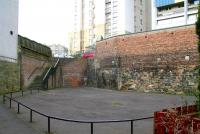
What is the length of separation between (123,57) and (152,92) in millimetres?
5432

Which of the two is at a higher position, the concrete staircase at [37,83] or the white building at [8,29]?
the white building at [8,29]

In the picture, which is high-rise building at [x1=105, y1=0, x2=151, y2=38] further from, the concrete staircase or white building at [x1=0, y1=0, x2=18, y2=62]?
white building at [x1=0, y1=0, x2=18, y2=62]

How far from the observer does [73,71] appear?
40000 millimetres

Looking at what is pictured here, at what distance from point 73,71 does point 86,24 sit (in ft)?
98.5

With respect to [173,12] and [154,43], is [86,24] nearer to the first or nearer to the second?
[173,12]

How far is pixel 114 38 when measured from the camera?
1380 inches

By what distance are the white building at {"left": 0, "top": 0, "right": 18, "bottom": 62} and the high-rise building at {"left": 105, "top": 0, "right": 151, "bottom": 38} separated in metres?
34.9

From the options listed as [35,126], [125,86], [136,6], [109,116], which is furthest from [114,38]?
[136,6]

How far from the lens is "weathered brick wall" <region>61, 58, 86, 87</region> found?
129ft

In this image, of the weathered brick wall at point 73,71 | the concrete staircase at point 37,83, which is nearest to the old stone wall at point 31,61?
the concrete staircase at point 37,83

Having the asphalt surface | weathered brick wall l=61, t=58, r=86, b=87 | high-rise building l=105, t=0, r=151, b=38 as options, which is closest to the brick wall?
weathered brick wall l=61, t=58, r=86, b=87

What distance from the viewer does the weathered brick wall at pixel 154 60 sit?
27984mm

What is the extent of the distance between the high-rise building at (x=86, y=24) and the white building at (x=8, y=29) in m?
35.7

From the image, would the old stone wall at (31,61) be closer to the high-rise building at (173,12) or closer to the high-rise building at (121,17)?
the high-rise building at (121,17)
